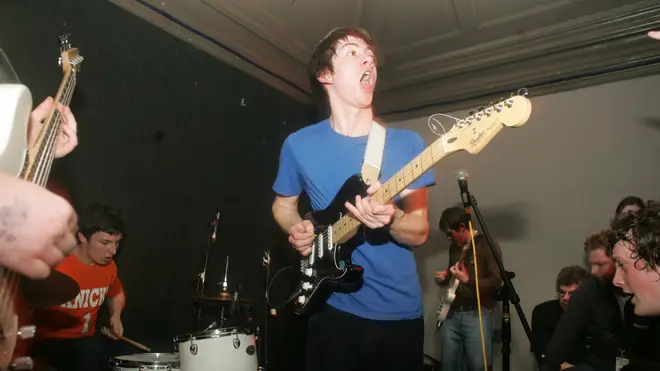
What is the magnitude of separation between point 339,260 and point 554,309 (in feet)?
8.59

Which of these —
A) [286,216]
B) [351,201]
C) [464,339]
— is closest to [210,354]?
[286,216]

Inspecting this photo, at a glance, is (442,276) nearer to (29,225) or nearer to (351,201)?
(351,201)

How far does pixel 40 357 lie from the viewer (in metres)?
2.51

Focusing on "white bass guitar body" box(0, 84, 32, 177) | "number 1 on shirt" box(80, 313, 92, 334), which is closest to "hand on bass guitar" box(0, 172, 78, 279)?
"white bass guitar body" box(0, 84, 32, 177)

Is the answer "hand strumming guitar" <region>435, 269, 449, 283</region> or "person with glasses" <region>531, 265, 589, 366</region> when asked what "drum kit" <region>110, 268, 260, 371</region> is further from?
"person with glasses" <region>531, 265, 589, 366</region>

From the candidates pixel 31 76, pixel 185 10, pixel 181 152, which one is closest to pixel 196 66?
pixel 185 10

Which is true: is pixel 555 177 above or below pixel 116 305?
above

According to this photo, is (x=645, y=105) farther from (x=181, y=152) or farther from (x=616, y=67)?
(x=181, y=152)

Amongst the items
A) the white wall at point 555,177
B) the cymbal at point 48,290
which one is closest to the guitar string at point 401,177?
the cymbal at point 48,290

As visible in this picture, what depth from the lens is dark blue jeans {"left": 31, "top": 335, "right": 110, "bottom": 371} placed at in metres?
2.56

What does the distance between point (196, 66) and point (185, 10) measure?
428 mm

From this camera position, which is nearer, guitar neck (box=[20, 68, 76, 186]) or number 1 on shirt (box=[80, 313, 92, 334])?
guitar neck (box=[20, 68, 76, 186])

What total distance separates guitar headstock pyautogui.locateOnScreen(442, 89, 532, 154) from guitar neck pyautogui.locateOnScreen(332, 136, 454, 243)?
0.03m

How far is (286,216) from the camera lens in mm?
1938
